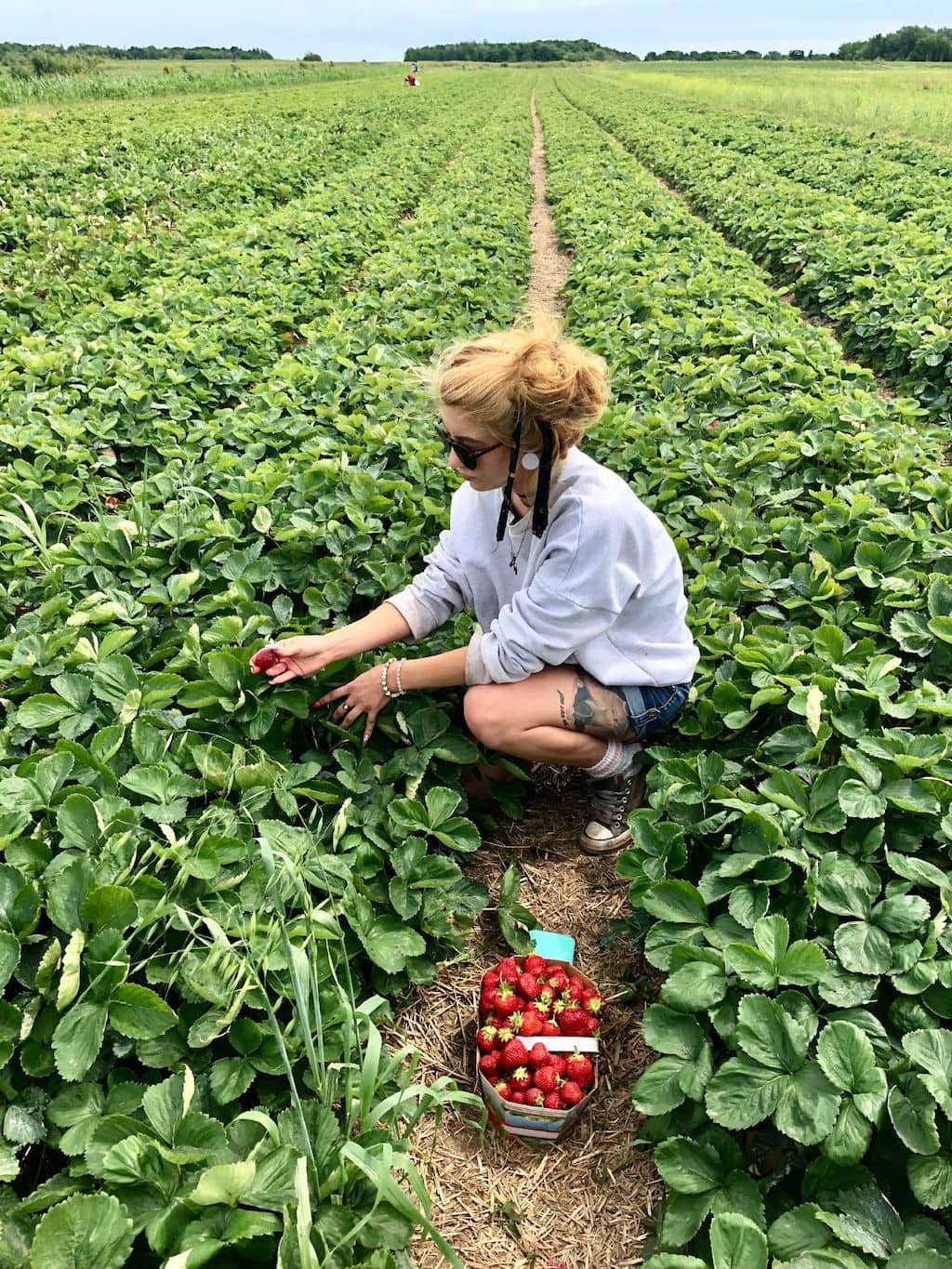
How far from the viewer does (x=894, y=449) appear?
3.74 meters

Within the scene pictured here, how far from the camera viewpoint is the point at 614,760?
8.22ft

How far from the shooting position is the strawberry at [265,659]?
2.24m

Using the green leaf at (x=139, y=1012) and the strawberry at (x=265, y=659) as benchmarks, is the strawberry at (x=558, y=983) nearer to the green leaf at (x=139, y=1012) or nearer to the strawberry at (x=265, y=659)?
the green leaf at (x=139, y=1012)

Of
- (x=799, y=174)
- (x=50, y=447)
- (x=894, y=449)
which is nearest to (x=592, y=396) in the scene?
(x=894, y=449)

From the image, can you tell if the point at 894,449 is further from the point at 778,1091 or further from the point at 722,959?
the point at 778,1091

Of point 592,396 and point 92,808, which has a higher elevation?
point 592,396

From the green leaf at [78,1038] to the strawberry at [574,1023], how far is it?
1.04 metres

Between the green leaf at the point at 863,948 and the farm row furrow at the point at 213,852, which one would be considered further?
the green leaf at the point at 863,948

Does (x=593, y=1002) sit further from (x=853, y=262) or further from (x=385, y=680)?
(x=853, y=262)

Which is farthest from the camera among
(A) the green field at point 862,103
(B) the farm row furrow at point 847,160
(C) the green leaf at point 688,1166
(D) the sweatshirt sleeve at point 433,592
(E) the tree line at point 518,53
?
(E) the tree line at point 518,53

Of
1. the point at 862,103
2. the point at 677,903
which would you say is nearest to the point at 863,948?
the point at 677,903

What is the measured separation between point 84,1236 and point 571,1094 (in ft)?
3.37

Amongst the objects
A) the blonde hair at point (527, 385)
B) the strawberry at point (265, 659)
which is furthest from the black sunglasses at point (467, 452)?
the strawberry at point (265, 659)

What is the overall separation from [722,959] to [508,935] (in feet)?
2.19
